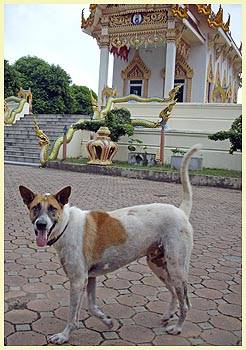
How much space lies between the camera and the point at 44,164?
15.9 metres

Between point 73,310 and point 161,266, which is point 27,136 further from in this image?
point 73,310

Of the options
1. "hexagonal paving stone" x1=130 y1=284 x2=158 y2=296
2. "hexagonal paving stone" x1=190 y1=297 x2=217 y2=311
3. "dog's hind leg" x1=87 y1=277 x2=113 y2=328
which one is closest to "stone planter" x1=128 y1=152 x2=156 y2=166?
"hexagonal paving stone" x1=130 y1=284 x2=158 y2=296

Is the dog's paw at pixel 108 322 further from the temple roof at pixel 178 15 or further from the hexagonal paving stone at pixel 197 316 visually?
the temple roof at pixel 178 15

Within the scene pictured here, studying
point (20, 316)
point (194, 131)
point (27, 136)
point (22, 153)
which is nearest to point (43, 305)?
point (20, 316)

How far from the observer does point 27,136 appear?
19.6 meters

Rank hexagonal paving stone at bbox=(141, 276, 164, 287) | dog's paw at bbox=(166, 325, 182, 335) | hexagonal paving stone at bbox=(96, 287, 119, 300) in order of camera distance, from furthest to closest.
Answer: hexagonal paving stone at bbox=(141, 276, 164, 287) → hexagonal paving stone at bbox=(96, 287, 119, 300) → dog's paw at bbox=(166, 325, 182, 335)

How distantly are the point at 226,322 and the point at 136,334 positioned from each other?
2.61ft

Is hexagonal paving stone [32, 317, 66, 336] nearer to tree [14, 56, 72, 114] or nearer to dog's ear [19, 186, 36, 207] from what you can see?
dog's ear [19, 186, 36, 207]

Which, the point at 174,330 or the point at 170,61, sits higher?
the point at 170,61

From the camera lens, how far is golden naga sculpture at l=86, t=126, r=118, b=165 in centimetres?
1481

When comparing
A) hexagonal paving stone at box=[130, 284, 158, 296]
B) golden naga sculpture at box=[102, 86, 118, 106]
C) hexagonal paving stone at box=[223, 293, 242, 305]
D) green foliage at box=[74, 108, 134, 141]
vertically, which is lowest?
hexagonal paving stone at box=[223, 293, 242, 305]

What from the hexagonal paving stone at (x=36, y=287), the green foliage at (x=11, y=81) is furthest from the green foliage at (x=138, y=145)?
the green foliage at (x=11, y=81)

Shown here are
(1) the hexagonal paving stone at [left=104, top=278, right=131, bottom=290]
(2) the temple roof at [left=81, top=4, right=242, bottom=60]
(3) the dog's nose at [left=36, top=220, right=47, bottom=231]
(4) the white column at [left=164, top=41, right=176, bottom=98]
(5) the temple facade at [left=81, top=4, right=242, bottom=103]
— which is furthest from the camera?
(5) the temple facade at [left=81, top=4, right=242, bottom=103]

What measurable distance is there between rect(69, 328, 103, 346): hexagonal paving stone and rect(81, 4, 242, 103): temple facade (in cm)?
1797
